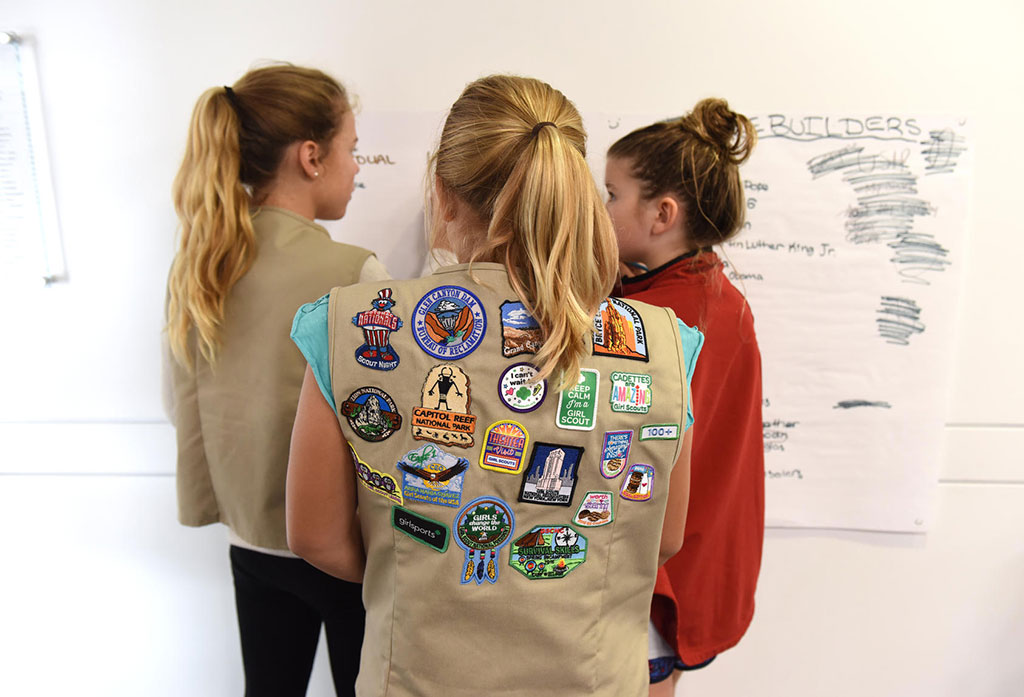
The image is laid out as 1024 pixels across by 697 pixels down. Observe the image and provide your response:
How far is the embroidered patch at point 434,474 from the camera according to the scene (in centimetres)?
68

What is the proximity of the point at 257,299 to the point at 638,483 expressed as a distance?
690mm

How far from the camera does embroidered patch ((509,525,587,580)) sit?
0.70 m

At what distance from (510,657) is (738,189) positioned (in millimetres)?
813

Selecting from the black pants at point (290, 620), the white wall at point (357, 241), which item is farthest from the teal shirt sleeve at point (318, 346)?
the white wall at point (357, 241)

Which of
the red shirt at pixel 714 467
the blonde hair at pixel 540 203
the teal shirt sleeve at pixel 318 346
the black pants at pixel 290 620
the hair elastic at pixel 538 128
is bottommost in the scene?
the black pants at pixel 290 620

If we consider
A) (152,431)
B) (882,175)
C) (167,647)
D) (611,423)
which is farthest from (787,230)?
(167,647)

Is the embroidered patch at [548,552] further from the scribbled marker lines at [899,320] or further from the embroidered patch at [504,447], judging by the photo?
the scribbled marker lines at [899,320]

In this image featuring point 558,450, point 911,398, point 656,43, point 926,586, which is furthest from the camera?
point 926,586

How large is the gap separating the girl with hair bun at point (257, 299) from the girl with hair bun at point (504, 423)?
1.09 ft

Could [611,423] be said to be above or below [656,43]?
below

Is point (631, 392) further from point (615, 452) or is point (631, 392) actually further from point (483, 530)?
point (483, 530)

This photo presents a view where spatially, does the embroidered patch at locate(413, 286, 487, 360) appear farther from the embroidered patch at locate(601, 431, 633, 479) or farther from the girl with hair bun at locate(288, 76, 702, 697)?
the embroidered patch at locate(601, 431, 633, 479)

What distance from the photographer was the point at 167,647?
1.60 metres

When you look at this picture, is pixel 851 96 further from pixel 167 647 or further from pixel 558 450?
pixel 167 647
